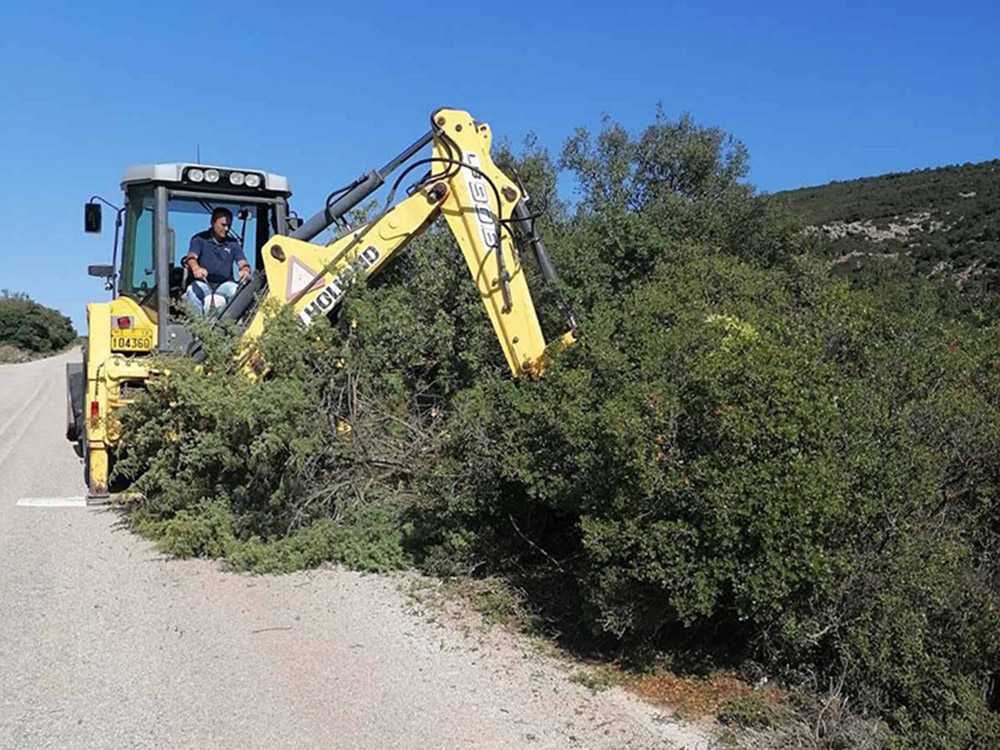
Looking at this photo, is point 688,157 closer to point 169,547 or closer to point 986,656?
point 169,547

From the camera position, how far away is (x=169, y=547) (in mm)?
7348

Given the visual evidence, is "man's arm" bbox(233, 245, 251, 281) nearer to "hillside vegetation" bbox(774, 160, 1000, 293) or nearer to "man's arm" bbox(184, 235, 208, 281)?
"man's arm" bbox(184, 235, 208, 281)

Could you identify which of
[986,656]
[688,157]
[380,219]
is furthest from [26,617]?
[688,157]

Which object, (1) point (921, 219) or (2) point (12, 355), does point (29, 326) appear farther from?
(1) point (921, 219)

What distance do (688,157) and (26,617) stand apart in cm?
1658

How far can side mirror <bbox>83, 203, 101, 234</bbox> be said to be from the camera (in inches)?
403

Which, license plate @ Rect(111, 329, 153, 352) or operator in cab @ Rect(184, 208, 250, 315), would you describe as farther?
license plate @ Rect(111, 329, 153, 352)

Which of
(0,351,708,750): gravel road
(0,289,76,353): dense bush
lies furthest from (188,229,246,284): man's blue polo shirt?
(0,289,76,353): dense bush

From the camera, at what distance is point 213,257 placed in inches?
371

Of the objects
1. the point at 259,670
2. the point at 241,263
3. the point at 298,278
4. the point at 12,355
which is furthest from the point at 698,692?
the point at 12,355

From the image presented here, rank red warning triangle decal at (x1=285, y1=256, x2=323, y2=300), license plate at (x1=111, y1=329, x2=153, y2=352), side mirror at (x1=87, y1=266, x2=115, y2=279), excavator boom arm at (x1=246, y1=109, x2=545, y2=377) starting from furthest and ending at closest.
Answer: side mirror at (x1=87, y1=266, x2=115, y2=279)
license plate at (x1=111, y1=329, x2=153, y2=352)
red warning triangle decal at (x1=285, y1=256, x2=323, y2=300)
excavator boom arm at (x1=246, y1=109, x2=545, y2=377)

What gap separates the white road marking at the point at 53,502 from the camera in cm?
907

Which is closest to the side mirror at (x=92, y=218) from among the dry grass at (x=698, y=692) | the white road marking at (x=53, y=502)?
the white road marking at (x=53, y=502)

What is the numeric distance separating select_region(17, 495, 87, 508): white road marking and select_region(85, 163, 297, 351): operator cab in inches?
70.2
